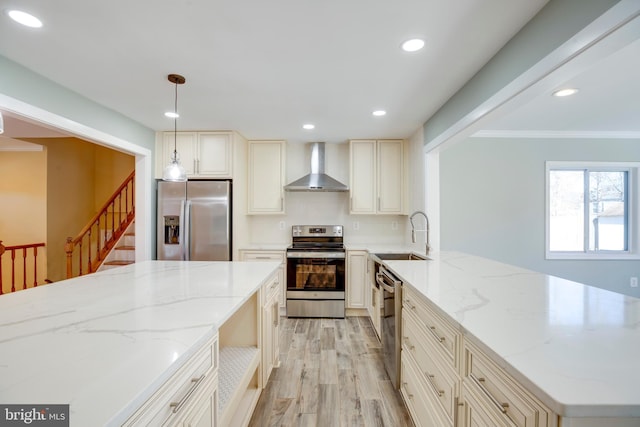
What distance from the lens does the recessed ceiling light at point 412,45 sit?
176cm

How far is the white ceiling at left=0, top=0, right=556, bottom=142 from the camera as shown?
1.50 meters

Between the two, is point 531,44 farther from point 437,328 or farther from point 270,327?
point 270,327

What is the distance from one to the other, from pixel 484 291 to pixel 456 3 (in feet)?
4.73

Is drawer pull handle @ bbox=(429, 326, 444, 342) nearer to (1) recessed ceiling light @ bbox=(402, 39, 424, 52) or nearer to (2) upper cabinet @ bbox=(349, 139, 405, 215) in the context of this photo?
(1) recessed ceiling light @ bbox=(402, 39, 424, 52)

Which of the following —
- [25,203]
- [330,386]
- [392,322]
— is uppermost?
[25,203]

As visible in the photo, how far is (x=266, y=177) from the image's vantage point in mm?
4172

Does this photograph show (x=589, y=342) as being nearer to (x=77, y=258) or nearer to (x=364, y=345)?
(x=364, y=345)

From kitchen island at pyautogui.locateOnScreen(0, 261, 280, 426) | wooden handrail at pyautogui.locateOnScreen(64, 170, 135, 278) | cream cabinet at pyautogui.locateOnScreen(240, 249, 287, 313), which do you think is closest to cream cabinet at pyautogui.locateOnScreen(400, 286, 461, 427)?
kitchen island at pyautogui.locateOnScreen(0, 261, 280, 426)

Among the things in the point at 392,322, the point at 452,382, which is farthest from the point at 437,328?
the point at 392,322

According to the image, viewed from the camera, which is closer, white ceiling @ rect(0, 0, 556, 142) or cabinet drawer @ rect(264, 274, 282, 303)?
white ceiling @ rect(0, 0, 556, 142)

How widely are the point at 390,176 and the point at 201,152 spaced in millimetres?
2529

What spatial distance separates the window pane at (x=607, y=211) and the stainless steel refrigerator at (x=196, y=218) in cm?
495

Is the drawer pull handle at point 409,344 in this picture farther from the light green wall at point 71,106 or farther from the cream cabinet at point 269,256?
the light green wall at point 71,106

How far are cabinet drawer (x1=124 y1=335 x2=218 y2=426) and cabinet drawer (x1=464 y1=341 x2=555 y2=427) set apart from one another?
3.19ft
